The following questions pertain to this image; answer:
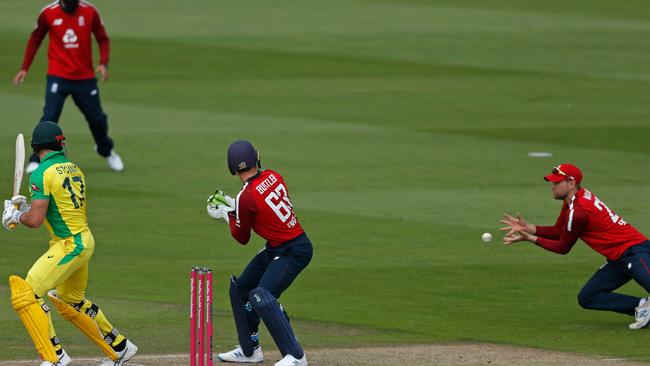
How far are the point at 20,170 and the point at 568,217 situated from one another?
199 inches

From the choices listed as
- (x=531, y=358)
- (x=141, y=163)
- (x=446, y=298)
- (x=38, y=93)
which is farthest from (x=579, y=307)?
(x=38, y=93)

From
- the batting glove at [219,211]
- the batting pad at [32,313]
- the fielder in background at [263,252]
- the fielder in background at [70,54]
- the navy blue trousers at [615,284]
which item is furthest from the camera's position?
the fielder in background at [70,54]

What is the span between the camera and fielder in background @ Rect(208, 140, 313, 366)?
10984 millimetres

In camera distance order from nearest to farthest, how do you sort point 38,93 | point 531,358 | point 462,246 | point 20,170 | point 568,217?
point 20,170 → point 531,358 → point 568,217 → point 462,246 → point 38,93

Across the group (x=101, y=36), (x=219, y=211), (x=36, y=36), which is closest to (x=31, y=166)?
(x=36, y=36)

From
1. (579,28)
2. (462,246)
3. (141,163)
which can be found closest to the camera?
(462,246)

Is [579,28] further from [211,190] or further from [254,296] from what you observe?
[254,296]

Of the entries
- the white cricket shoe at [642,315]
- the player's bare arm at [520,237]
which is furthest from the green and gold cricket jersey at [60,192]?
the white cricket shoe at [642,315]

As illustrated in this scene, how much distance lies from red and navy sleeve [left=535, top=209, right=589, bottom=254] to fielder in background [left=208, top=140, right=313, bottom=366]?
253cm

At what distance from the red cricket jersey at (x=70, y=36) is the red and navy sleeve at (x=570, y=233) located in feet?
29.0

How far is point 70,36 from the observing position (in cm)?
1911

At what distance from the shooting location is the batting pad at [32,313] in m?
10.5

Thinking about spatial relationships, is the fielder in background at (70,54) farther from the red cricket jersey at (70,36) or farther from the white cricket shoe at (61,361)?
the white cricket shoe at (61,361)

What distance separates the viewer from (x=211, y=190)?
1933cm
